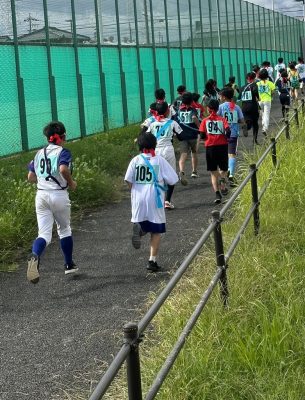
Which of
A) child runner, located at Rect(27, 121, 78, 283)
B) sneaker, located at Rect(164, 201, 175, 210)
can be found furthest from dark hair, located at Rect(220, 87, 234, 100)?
child runner, located at Rect(27, 121, 78, 283)

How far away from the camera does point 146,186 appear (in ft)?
21.6

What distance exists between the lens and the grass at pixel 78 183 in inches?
301

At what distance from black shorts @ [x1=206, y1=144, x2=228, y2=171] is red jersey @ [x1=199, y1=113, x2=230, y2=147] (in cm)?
6

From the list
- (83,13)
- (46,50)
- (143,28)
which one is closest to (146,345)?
(46,50)

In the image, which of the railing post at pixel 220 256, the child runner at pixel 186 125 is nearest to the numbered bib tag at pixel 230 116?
the child runner at pixel 186 125

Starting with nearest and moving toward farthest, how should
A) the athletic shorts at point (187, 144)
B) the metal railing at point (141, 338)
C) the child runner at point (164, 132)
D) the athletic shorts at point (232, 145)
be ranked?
the metal railing at point (141, 338), the child runner at point (164, 132), the athletic shorts at point (232, 145), the athletic shorts at point (187, 144)

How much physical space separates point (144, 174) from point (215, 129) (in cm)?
318

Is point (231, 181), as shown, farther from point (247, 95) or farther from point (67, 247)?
point (67, 247)

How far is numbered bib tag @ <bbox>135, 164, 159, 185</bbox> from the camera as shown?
6.57 m

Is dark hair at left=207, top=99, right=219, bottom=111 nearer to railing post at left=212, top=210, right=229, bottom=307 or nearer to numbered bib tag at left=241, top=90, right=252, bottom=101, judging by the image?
numbered bib tag at left=241, top=90, right=252, bottom=101

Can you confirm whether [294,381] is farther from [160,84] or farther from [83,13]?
[160,84]

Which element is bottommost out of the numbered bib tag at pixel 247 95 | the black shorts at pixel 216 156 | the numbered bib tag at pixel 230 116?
the black shorts at pixel 216 156

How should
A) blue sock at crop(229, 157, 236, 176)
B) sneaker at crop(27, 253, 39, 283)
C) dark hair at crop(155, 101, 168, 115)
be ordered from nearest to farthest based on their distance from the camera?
1. sneaker at crop(27, 253, 39, 283)
2. dark hair at crop(155, 101, 168, 115)
3. blue sock at crop(229, 157, 236, 176)

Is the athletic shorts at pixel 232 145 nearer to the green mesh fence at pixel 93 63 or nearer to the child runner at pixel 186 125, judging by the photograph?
the child runner at pixel 186 125
